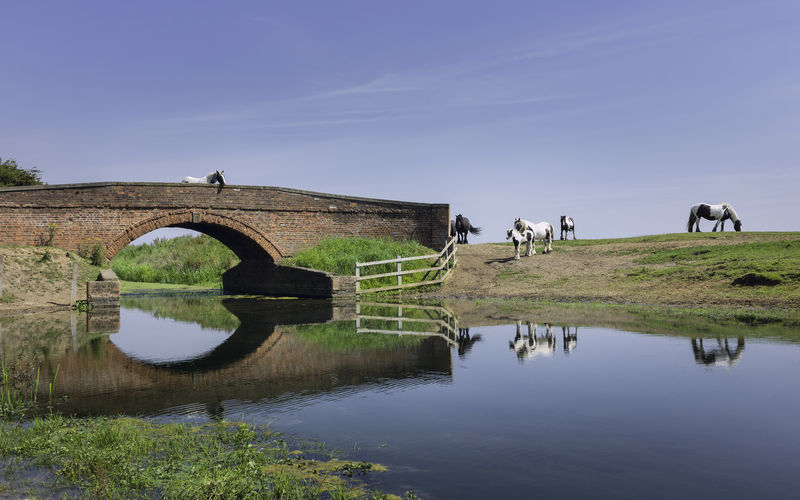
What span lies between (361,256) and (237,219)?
5873mm

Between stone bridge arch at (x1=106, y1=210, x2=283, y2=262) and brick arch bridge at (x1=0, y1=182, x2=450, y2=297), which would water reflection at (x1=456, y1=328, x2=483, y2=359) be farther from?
stone bridge arch at (x1=106, y1=210, x2=283, y2=262)

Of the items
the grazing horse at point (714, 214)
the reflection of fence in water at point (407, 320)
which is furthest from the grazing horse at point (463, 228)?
the reflection of fence in water at point (407, 320)

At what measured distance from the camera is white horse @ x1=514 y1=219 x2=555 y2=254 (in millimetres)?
A: 30078

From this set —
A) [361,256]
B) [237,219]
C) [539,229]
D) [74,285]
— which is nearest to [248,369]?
[74,285]

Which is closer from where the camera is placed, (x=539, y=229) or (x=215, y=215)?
(x=215, y=215)

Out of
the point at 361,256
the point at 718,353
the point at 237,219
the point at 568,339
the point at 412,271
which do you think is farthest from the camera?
the point at 237,219

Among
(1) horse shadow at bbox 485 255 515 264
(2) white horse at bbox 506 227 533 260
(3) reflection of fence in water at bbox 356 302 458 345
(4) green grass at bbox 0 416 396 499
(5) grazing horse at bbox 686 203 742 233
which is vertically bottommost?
(4) green grass at bbox 0 416 396 499

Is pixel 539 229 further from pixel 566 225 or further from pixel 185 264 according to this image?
pixel 185 264

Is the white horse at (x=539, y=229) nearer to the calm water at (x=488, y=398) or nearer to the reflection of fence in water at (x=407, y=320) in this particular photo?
the reflection of fence in water at (x=407, y=320)

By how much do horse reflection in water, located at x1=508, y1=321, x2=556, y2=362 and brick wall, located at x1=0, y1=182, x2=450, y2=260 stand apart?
17706 mm

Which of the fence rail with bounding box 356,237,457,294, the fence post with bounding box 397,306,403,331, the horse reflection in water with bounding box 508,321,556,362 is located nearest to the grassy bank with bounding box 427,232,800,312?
the fence rail with bounding box 356,237,457,294

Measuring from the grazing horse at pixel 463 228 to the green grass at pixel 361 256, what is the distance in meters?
7.04

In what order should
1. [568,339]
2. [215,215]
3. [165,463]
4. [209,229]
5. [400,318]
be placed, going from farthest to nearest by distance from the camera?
[209,229] → [215,215] → [400,318] → [568,339] → [165,463]

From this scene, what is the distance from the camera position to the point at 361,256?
26.7 meters
